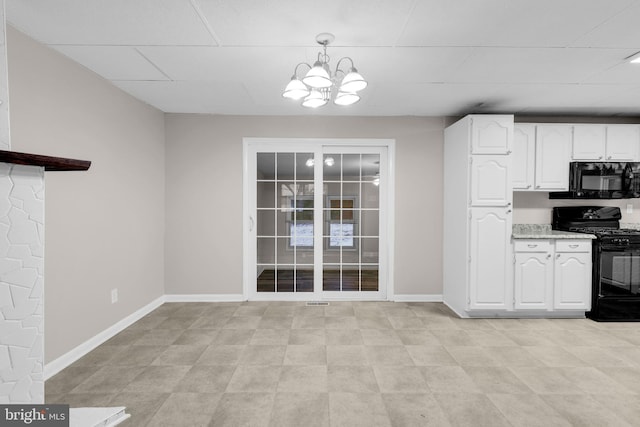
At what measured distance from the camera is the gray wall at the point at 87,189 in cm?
228

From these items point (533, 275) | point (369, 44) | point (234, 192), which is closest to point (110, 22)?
point (369, 44)

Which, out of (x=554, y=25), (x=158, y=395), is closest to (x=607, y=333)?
(x=554, y=25)

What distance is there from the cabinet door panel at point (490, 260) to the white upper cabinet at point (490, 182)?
10 cm

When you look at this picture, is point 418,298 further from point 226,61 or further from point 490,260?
point 226,61

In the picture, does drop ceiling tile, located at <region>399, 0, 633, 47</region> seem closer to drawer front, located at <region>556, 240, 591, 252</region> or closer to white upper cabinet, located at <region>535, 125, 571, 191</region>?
white upper cabinet, located at <region>535, 125, 571, 191</region>

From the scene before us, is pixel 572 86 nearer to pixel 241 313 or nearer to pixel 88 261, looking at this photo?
pixel 241 313

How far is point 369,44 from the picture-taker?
7.59 feet

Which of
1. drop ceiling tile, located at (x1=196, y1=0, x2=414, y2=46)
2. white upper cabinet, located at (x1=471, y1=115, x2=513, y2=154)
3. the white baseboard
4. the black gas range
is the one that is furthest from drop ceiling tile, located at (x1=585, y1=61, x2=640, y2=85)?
the white baseboard

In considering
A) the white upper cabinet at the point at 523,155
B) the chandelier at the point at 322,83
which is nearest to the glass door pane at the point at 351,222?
the white upper cabinet at the point at 523,155

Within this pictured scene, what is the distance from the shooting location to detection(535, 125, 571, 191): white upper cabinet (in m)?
3.77

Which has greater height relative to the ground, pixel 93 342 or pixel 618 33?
pixel 618 33

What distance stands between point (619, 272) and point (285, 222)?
3.83 m

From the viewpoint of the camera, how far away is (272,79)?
9.79ft

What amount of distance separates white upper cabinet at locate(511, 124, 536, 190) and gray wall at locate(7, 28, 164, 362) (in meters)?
4.23
